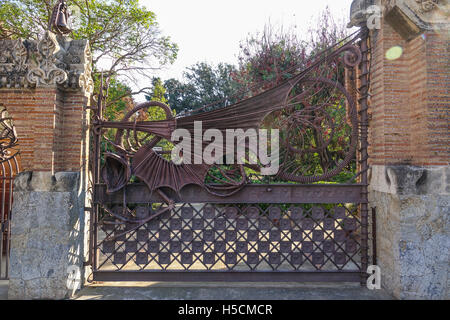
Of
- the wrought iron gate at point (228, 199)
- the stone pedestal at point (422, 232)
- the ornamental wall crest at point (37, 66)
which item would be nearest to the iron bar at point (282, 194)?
the wrought iron gate at point (228, 199)

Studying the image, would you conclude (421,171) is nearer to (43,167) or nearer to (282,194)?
(282,194)

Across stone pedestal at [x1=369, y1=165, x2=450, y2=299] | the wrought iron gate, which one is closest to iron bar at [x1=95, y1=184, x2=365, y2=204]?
the wrought iron gate

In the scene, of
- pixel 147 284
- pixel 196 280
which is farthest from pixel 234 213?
pixel 147 284

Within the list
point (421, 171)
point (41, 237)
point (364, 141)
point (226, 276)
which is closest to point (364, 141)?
point (364, 141)

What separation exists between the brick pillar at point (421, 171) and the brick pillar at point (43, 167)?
4235 millimetres

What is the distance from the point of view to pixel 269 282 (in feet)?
13.8

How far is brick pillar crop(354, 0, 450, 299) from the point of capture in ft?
11.3

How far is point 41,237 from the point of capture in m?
3.62

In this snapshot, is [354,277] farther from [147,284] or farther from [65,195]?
[65,195]

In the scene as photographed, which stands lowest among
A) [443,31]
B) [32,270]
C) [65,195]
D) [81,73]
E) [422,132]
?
[32,270]

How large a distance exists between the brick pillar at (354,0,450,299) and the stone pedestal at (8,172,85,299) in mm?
4252

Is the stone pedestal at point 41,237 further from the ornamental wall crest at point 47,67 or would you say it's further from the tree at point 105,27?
the tree at point 105,27

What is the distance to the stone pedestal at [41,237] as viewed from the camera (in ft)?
11.8

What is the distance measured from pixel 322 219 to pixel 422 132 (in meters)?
1.73
